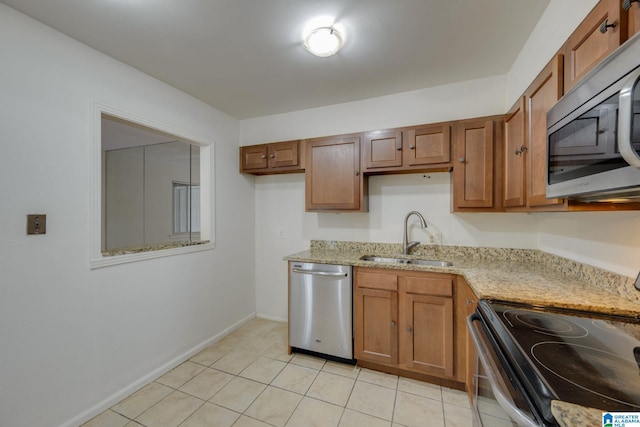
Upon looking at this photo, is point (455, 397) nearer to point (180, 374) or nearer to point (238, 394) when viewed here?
→ point (238, 394)

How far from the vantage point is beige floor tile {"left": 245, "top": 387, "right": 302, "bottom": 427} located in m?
1.70

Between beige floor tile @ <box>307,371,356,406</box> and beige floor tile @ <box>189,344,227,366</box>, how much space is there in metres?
0.99

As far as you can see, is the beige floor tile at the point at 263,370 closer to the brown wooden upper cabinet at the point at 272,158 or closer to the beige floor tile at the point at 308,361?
the beige floor tile at the point at 308,361

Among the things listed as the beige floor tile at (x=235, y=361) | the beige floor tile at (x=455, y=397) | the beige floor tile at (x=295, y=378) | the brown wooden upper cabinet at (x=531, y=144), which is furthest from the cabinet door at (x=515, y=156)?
the beige floor tile at (x=235, y=361)

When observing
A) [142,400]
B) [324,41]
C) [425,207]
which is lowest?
[142,400]

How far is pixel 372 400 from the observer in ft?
6.11

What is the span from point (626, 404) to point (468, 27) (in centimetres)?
193

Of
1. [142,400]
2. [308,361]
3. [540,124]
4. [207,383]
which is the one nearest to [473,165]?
[540,124]

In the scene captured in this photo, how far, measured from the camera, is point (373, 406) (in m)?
1.80

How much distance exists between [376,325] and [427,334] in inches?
15.4

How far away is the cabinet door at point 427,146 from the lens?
7.05 ft

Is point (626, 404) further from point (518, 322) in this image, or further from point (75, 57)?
point (75, 57)

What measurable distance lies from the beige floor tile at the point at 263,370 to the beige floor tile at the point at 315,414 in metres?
0.40

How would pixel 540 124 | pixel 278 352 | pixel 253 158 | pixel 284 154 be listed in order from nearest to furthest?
pixel 540 124 → pixel 278 352 → pixel 284 154 → pixel 253 158
